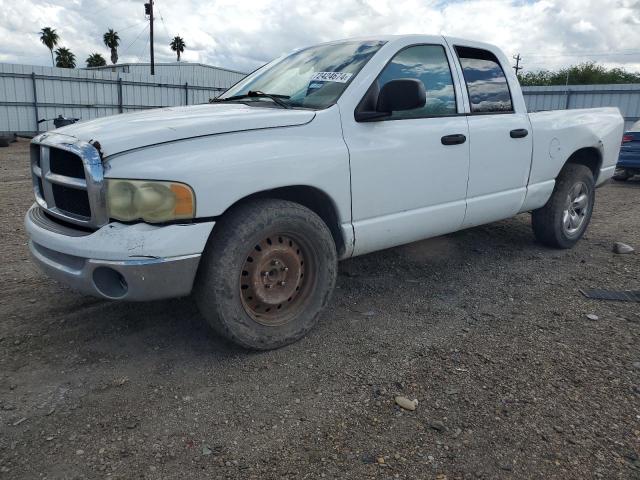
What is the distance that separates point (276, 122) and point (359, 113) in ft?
1.98

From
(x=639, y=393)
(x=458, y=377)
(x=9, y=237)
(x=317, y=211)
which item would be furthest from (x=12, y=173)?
(x=639, y=393)

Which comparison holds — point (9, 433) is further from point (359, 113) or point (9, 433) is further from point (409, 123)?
point (409, 123)

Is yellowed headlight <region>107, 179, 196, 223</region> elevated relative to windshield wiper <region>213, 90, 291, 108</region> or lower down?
lower down

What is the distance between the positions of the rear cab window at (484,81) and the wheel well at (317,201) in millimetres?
1631

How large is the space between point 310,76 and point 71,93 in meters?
19.4

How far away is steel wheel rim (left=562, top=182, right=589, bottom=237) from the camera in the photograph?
542 centimetres

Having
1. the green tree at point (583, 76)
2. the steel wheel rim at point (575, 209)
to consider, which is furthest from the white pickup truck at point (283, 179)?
the green tree at point (583, 76)

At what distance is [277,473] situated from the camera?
2240 millimetres

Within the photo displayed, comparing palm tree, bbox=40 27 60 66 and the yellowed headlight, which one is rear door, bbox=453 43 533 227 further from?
palm tree, bbox=40 27 60 66

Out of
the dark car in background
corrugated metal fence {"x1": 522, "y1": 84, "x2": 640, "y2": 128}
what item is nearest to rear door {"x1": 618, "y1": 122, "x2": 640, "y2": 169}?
the dark car in background

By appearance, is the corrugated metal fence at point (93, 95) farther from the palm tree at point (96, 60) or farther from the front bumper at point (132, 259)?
the palm tree at point (96, 60)

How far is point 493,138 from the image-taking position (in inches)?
171

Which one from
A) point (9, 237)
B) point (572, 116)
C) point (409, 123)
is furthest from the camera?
point (9, 237)

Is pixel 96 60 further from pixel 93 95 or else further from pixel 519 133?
pixel 519 133
